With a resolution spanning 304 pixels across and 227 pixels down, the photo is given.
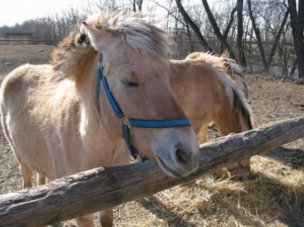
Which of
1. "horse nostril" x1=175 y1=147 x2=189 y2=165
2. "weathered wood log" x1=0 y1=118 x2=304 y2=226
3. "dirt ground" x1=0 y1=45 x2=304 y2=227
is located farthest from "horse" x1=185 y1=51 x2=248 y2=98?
"horse nostril" x1=175 y1=147 x2=189 y2=165

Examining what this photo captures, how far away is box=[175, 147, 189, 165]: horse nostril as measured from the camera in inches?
66.3

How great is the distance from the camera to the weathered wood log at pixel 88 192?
160cm

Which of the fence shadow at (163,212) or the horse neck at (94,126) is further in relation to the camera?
the fence shadow at (163,212)

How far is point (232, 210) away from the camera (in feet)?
12.9

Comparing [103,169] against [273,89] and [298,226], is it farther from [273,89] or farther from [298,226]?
[273,89]

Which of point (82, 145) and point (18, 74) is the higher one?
point (18, 74)

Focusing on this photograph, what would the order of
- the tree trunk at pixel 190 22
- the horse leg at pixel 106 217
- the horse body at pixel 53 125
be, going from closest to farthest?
the horse body at pixel 53 125, the horse leg at pixel 106 217, the tree trunk at pixel 190 22

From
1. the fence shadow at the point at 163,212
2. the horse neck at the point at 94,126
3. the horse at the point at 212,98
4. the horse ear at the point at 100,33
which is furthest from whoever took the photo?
the horse at the point at 212,98

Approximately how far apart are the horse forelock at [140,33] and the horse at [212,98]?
2295mm

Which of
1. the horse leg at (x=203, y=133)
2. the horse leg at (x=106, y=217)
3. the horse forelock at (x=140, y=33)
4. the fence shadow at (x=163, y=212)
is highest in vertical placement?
the horse forelock at (x=140, y=33)

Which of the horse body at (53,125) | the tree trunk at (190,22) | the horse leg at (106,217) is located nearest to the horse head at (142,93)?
the horse body at (53,125)

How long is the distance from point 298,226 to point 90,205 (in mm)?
2621

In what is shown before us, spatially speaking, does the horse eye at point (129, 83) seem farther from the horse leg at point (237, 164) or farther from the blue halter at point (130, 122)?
the horse leg at point (237, 164)

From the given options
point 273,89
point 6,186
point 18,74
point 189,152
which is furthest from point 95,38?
point 273,89
